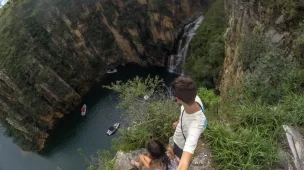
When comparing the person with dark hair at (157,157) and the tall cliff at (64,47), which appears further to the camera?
the tall cliff at (64,47)

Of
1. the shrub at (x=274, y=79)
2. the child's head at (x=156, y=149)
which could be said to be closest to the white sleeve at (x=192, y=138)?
the child's head at (x=156, y=149)

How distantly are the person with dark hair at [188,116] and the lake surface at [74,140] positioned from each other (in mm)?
23916

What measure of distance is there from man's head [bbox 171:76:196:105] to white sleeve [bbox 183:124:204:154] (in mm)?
368

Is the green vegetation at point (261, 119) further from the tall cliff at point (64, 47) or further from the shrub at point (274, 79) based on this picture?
the tall cliff at point (64, 47)

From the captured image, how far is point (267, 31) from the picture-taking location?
10.2 m

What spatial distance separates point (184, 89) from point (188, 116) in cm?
59

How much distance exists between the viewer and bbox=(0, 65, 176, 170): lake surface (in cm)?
2781

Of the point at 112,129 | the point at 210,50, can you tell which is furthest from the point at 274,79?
the point at 112,129

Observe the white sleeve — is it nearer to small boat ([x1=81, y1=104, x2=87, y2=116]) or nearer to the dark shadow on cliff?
the dark shadow on cliff

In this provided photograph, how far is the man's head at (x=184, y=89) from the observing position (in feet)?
11.4

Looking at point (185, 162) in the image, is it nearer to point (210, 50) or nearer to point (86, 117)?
point (210, 50)

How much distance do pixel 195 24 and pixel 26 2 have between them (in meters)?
20.7

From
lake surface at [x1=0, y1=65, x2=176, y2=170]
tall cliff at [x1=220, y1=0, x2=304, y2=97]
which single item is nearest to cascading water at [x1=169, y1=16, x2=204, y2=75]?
lake surface at [x1=0, y1=65, x2=176, y2=170]

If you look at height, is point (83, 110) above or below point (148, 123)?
below
